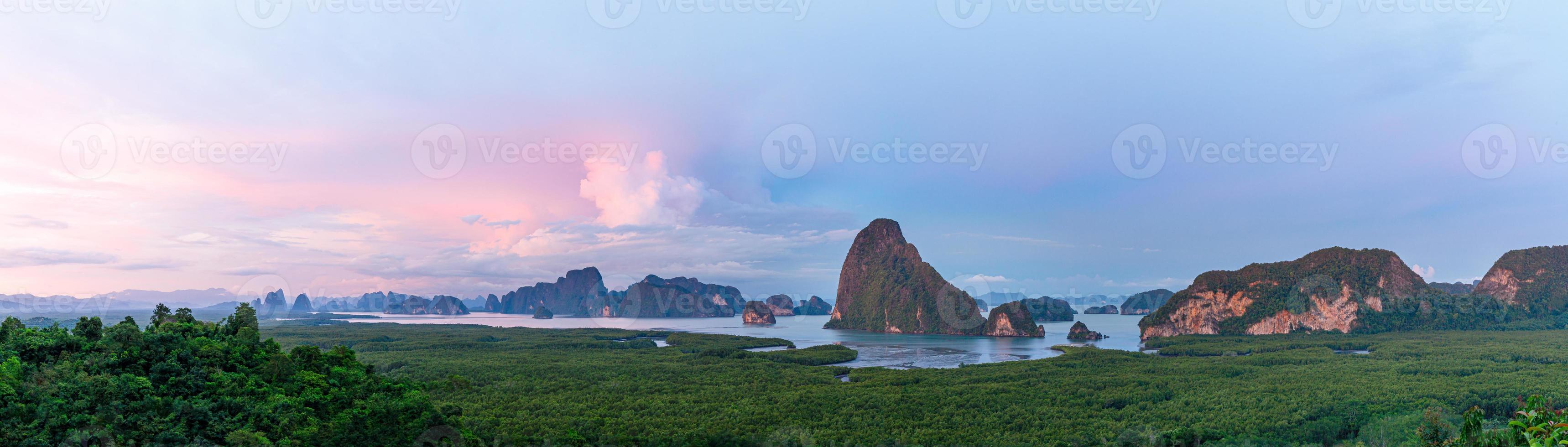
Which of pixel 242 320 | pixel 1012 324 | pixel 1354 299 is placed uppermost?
pixel 1354 299

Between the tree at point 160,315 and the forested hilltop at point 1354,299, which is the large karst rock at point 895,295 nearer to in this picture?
the forested hilltop at point 1354,299

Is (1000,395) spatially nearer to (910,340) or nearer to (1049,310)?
(910,340)

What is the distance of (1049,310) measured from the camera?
166 metres

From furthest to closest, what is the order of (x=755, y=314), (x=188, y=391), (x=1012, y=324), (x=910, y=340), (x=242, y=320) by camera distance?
(x=755, y=314) → (x=1012, y=324) → (x=910, y=340) → (x=242, y=320) → (x=188, y=391)

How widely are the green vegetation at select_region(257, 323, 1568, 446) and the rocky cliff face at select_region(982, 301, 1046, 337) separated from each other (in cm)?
4454

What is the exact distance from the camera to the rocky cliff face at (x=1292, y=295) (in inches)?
3629

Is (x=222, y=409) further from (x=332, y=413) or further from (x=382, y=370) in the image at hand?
(x=382, y=370)

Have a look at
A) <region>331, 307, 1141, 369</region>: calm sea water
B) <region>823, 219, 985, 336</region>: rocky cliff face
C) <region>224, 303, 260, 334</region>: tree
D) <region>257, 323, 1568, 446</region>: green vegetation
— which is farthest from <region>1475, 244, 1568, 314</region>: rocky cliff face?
<region>224, 303, 260, 334</region>: tree

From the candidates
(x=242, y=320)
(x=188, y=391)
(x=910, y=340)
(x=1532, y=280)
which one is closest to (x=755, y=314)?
(x=910, y=340)

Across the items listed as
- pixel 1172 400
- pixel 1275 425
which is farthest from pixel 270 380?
pixel 1172 400

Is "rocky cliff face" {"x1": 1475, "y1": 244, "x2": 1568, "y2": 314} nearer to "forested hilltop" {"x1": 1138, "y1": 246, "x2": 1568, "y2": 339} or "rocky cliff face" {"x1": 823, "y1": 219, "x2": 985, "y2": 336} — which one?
"forested hilltop" {"x1": 1138, "y1": 246, "x2": 1568, "y2": 339}

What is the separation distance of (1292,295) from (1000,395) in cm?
8404

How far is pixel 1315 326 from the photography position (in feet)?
301

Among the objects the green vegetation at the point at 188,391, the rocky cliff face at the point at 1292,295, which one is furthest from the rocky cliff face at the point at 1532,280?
the green vegetation at the point at 188,391
